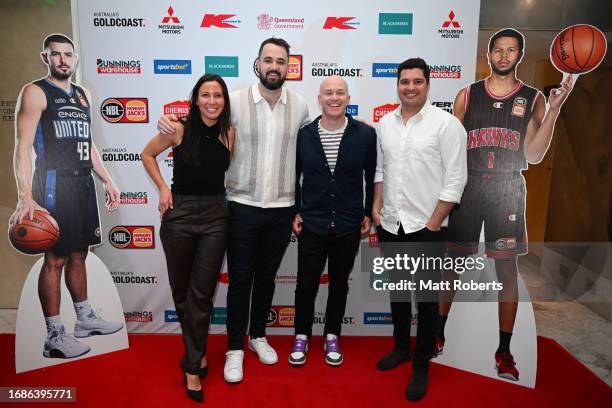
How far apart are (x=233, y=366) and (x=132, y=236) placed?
1.23 metres

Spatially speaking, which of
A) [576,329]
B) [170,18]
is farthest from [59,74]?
[576,329]

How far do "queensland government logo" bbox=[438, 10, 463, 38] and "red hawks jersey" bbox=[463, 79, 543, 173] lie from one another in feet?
1.49

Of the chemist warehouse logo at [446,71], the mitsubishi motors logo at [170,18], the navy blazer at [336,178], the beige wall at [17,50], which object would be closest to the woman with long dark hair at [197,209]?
the navy blazer at [336,178]

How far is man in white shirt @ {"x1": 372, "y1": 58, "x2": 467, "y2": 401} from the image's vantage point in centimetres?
239

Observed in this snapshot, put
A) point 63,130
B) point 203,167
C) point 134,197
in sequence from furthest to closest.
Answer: point 134,197 → point 63,130 → point 203,167

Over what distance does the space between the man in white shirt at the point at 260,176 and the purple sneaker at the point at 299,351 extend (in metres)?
0.33

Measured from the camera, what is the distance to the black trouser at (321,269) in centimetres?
265

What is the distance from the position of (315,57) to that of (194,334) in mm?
1942

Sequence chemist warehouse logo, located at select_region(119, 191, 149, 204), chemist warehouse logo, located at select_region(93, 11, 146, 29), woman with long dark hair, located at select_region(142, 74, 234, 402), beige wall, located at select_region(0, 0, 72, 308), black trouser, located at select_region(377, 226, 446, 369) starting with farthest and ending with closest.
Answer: beige wall, located at select_region(0, 0, 72, 308) → chemist warehouse logo, located at select_region(119, 191, 149, 204) → chemist warehouse logo, located at select_region(93, 11, 146, 29) → black trouser, located at select_region(377, 226, 446, 369) → woman with long dark hair, located at select_region(142, 74, 234, 402)

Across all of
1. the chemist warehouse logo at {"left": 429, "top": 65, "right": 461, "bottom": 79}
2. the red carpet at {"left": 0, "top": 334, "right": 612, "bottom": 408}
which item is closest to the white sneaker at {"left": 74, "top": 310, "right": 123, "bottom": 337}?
the red carpet at {"left": 0, "top": 334, "right": 612, "bottom": 408}

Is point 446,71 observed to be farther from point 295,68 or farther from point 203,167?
point 203,167

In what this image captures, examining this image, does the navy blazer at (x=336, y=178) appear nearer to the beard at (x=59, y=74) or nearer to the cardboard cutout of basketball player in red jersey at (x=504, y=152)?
the cardboard cutout of basketball player in red jersey at (x=504, y=152)

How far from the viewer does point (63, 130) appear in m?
2.75

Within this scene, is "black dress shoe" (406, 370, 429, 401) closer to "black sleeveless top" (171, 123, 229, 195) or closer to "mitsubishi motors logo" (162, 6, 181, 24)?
"black sleeveless top" (171, 123, 229, 195)
